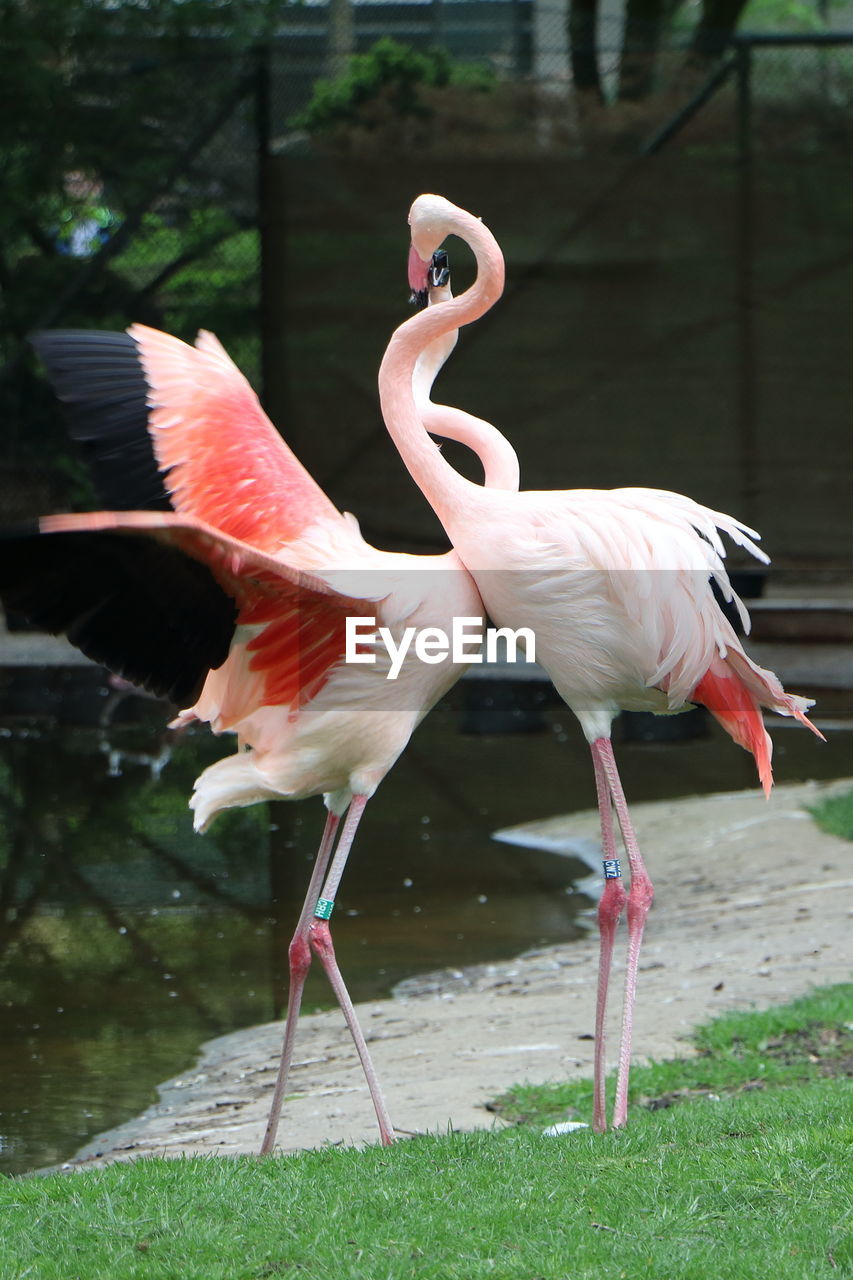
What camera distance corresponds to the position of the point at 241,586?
12.4 feet

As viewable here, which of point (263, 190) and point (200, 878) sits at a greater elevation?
point (263, 190)

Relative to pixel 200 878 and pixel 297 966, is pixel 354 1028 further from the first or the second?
pixel 200 878

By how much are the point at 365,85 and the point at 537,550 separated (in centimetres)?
918

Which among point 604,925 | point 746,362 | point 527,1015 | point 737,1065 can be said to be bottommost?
point 527,1015

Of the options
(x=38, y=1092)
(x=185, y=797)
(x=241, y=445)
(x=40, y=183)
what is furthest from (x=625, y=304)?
(x=38, y=1092)

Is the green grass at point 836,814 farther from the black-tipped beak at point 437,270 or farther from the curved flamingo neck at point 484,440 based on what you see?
the black-tipped beak at point 437,270

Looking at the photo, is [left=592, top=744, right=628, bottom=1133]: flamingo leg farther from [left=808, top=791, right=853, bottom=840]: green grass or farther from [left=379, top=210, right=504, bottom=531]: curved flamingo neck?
[left=808, top=791, right=853, bottom=840]: green grass

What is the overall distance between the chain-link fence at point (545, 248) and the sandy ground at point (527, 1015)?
17.8 feet

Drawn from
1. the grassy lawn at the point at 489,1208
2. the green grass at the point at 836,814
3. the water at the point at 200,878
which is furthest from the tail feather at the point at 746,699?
the green grass at the point at 836,814

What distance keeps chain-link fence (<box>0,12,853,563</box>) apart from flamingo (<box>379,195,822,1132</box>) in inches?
313

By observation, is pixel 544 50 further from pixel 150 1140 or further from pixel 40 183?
pixel 150 1140

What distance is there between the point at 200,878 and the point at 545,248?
262 inches

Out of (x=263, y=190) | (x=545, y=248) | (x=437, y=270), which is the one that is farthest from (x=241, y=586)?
(x=263, y=190)

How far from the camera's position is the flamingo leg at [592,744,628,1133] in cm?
388
